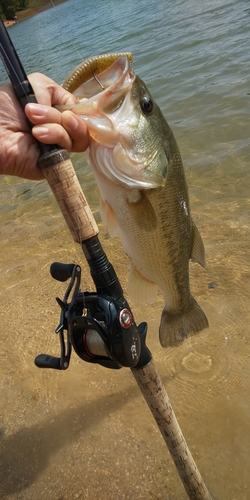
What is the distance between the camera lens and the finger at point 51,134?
5.66 ft

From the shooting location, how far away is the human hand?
174cm

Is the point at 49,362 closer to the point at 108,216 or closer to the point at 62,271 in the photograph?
the point at 62,271

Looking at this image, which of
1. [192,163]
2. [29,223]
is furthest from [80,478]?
[192,163]

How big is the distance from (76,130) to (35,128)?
7.6 inches

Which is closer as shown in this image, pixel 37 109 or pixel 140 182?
pixel 37 109

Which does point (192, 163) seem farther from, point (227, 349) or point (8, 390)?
point (8, 390)

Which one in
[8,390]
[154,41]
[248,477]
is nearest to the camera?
Answer: [248,477]

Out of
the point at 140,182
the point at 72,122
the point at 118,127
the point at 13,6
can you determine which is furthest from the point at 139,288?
the point at 13,6

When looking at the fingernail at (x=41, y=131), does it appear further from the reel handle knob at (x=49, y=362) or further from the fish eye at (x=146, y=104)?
the reel handle knob at (x=49, y=362)

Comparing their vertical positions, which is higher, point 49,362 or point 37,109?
point 37,109

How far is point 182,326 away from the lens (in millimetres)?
2557

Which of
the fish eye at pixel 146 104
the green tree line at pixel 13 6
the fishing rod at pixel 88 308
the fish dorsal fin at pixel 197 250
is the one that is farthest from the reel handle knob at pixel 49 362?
the green tree line at pixel 13 6

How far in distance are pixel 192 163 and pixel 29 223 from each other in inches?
107

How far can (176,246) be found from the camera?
237 cm
